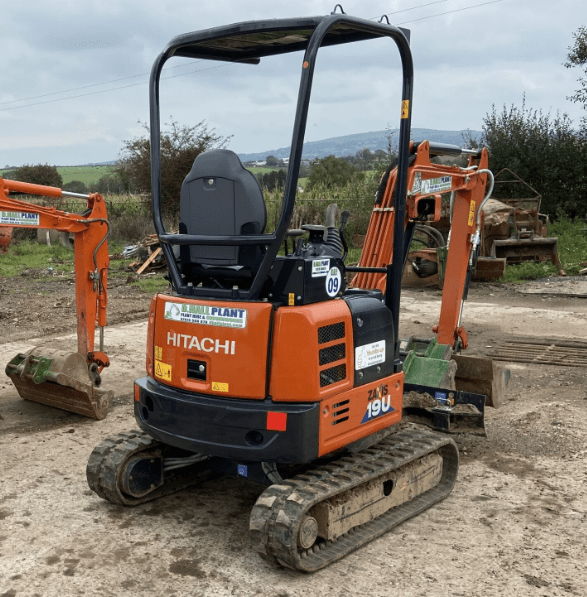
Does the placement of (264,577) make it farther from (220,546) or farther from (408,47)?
(408,47)

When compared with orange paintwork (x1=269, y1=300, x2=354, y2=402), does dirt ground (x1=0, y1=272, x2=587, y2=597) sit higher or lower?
lower

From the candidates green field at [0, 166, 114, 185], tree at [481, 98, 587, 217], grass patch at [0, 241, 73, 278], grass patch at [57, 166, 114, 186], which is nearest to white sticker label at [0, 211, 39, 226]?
grass patch at [0, 241, 73, 278]

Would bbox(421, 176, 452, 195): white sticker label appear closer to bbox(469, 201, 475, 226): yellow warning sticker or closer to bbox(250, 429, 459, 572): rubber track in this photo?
bbox(469, 201, 475, 226): yellow warning sticker

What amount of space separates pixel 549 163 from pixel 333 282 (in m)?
19.4

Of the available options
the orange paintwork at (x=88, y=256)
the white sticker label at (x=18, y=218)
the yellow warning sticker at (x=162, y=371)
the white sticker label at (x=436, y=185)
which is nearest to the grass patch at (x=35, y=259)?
the orange paintwork at (x=88, y=256)

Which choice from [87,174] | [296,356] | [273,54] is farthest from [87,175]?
[296,356]

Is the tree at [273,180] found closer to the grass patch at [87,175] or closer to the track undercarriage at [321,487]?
the track undercarriage at [321,487]

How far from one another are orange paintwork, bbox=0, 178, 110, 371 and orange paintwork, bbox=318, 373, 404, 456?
3.28 meters

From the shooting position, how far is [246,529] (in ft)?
14.3

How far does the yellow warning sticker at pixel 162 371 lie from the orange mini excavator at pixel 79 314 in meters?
2.42

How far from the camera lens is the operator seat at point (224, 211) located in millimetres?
3883

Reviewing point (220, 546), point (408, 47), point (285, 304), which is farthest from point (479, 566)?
point (408, 47)

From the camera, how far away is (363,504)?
415cm

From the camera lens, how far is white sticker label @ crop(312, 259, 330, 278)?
3930 millimetres
